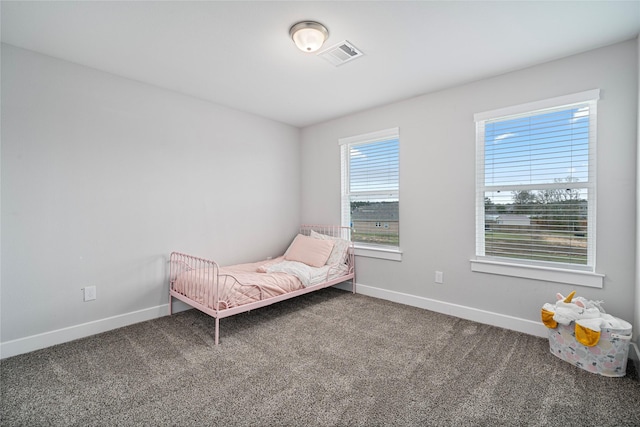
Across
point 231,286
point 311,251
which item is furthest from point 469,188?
point 231,286

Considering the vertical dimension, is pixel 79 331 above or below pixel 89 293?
below

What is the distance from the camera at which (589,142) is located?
93.0 inches

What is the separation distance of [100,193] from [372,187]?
295cm

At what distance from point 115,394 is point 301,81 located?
288 cm

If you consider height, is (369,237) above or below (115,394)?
above

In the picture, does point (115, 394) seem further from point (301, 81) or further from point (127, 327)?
point (301, 81)

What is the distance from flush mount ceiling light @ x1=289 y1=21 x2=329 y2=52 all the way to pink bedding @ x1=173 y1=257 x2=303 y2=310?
191 centimetres

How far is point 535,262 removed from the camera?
2.64m

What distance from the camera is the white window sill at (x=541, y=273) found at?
7.63 ft

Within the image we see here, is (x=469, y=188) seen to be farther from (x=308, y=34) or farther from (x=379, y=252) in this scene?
(x=308, y=34)

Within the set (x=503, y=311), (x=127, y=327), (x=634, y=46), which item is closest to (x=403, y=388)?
(x=503, y=311)

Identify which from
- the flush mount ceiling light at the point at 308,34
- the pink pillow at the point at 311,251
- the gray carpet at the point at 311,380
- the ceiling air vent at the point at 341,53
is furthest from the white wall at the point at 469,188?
the flush mount ceiling light at the point at 308,34

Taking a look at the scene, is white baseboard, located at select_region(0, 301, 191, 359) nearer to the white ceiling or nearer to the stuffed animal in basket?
the white ceiling

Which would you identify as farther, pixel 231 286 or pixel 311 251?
pixel 311 251
